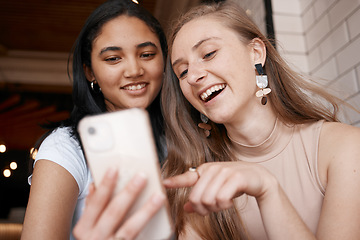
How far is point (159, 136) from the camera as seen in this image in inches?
64.8

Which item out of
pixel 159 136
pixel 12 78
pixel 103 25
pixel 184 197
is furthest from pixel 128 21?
pixel 12 78

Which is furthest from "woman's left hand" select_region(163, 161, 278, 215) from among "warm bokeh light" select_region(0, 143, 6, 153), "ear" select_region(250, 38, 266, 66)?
"warm bokeh light" select_region(0, 143, 6, 153)

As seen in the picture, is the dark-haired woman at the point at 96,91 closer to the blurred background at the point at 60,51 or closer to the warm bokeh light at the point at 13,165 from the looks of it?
the blurred background at the point at 60,51

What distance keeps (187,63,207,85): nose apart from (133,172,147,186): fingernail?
2.01 ft

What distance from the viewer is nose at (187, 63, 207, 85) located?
3.65 ft

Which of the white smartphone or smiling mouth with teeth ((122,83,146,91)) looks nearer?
the white smartphone

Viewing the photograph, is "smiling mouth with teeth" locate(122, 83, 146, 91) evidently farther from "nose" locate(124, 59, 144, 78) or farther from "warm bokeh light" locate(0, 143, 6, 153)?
"warm bokeh light" locate(0, 143, 6, 153)

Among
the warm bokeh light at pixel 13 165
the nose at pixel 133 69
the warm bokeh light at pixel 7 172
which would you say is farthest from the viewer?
the warm bokeh light at pixel 13 165

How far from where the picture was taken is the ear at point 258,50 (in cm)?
123

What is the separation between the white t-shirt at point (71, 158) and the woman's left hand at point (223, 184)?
21.9 inches

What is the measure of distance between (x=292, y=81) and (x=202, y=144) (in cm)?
38

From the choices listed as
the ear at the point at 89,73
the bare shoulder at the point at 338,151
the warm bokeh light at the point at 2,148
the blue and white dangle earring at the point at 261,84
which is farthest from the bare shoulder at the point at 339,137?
the warm bokeh light at the point at 2,148

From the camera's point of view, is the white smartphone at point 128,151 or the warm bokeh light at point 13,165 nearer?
the white smartphone at point 128,151

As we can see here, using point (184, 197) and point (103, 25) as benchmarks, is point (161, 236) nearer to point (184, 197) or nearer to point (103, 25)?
point (184, 197)
